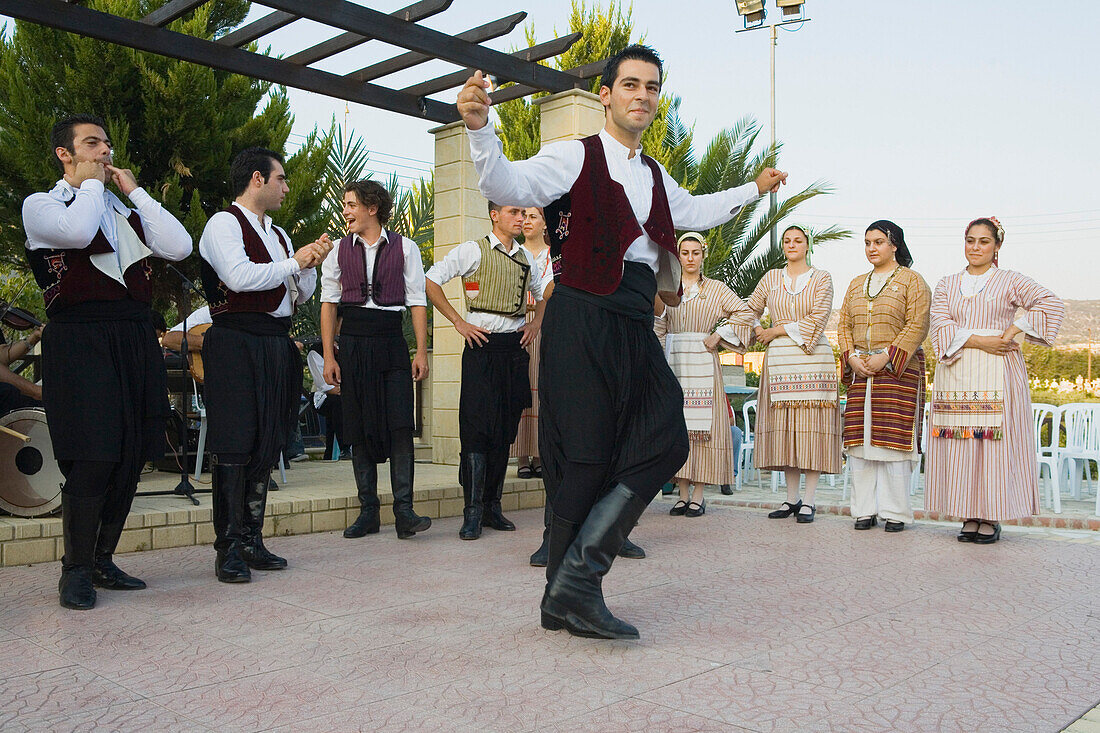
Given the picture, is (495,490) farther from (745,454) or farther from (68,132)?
(745,454)

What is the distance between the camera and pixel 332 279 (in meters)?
5.44

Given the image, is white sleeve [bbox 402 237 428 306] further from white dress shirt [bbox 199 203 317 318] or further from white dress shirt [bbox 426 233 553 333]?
white dress shirt [bbox 199 203 317 318]

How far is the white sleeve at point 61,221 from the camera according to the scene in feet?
11.8

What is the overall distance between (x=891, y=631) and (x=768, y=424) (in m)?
3.45

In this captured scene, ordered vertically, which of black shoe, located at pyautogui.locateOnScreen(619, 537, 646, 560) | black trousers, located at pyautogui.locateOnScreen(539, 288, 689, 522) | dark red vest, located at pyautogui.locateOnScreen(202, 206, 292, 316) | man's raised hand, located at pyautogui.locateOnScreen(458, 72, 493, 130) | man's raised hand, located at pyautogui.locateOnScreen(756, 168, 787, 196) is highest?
man's raised hand, located at pyautogui.locateOnScreen(458, 72, 493, 130)

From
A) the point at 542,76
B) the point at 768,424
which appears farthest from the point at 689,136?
the point at 768,424

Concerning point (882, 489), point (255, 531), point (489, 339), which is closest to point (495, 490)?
point (489, 339)

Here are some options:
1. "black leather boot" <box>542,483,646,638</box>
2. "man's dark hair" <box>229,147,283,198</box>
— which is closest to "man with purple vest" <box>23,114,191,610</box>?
"man's dark hair" <box>229,147,283,198</box>

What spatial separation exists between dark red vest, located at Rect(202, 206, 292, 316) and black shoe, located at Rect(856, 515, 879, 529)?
12.4 ft

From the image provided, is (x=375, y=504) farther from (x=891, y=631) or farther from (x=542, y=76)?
(x=542, y=76)

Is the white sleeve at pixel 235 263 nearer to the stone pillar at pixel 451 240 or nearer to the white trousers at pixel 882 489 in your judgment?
the white trousers at pixel 882 489

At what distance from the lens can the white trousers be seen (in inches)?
241

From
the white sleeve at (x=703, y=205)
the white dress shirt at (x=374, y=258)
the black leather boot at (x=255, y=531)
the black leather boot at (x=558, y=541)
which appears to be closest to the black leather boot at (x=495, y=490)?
the white dress shirt at (x=374, y=258)

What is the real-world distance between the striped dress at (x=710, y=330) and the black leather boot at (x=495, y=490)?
1415 millimetres
